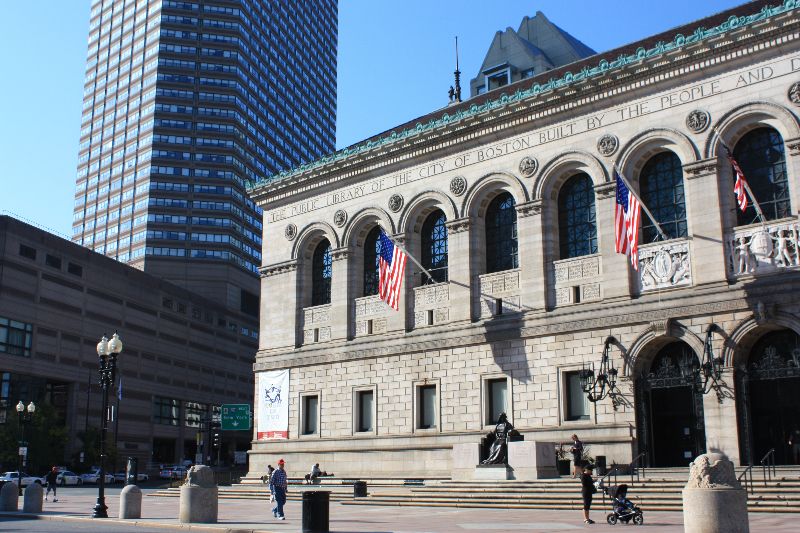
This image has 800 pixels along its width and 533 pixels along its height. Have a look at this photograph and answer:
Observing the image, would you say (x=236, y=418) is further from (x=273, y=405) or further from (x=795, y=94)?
(x=795, y=94)

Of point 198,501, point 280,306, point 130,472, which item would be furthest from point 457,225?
Result: point 130,472

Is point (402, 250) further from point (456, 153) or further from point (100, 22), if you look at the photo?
point (100, 22)

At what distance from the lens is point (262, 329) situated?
5053 centimetres

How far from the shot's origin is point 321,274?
49188 mm

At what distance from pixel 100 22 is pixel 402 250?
4836 inches

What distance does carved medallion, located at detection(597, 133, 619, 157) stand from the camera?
3731 cm

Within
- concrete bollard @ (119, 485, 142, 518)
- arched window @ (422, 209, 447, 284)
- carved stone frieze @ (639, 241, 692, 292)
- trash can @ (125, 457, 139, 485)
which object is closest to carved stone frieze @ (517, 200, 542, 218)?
arched window @ (422, 209, 447, 284)

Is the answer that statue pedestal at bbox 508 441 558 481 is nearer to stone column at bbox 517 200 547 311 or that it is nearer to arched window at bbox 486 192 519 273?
stone column at bbox 517 200 547 311

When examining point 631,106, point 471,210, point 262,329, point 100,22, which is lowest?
point 262,329

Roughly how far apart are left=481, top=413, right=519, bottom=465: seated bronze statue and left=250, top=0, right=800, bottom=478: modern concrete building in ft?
3.68

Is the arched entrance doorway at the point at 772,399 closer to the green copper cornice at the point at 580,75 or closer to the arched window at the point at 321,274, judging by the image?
the green copper cornice at the point at 580,75

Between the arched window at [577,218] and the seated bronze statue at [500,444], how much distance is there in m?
9.01

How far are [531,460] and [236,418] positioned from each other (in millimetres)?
21950

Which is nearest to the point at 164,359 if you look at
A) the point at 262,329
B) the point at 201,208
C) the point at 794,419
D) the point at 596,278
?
the point at 201,208
